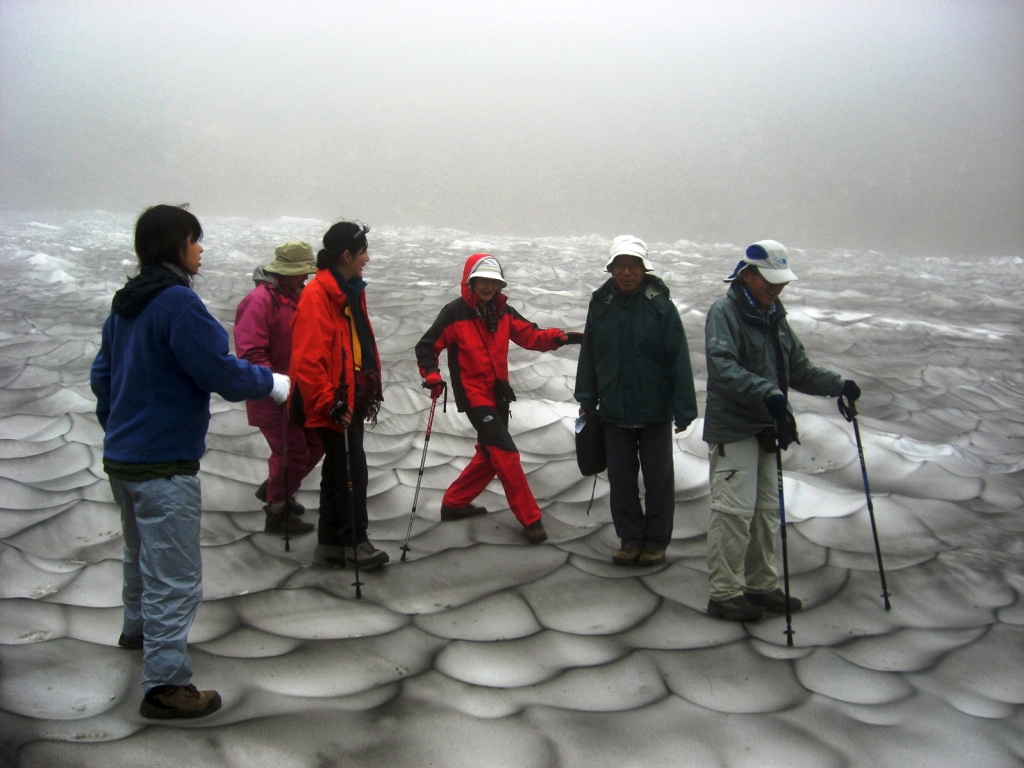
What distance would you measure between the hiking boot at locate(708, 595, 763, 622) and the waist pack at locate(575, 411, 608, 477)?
2.98 ft

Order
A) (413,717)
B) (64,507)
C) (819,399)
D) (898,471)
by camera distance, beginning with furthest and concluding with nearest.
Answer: (819,399)
(898,471)
(64,507)
(413,717)

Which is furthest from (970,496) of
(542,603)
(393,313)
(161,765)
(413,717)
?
(393,313)

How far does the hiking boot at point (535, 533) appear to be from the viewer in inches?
155

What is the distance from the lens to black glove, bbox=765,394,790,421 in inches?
116

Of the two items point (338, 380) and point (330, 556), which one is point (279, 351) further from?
point (330, 556)

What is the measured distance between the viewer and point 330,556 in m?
3.54

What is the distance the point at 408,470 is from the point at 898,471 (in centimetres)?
313

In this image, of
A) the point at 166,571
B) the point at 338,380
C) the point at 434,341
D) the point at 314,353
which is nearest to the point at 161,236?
the point at 166,571

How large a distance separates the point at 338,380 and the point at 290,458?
83 cm

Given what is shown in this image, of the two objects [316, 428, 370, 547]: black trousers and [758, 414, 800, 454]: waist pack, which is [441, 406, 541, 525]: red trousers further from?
[758, 414, 800, 454]: waist pack

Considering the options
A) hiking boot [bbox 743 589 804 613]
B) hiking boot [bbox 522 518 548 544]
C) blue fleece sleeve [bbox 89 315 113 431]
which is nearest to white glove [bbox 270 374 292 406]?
blue fleece sleeve [bbox 89 315 113 431]

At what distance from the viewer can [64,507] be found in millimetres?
4184

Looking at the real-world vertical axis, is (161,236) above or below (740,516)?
above

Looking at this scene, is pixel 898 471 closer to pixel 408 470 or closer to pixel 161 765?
pixel 408 470
